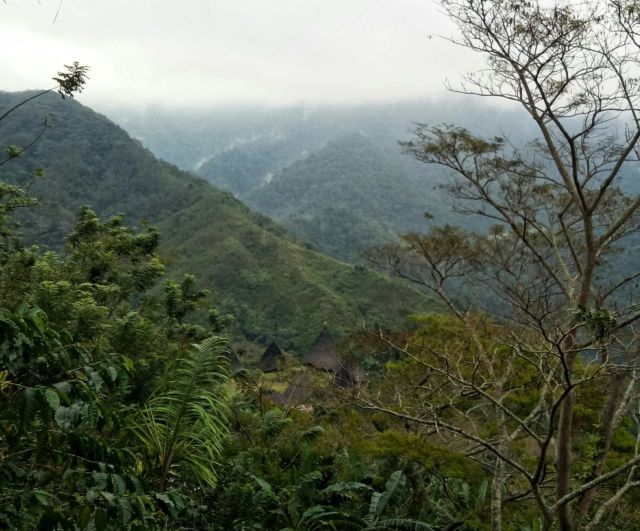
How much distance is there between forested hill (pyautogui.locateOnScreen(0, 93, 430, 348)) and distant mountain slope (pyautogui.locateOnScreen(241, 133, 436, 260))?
26273 mm

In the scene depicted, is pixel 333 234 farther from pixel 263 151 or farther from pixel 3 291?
pixel 263 151

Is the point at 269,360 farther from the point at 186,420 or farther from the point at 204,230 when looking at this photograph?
the point at 204,230

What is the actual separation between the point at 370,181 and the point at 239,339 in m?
94.2

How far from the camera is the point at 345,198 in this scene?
418 ft

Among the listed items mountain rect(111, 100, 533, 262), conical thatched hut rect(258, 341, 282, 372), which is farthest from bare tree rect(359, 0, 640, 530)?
mountain rect(111, 100, 533, 262)

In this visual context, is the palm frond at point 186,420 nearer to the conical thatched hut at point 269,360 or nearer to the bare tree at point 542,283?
the bare tree at point 542,283

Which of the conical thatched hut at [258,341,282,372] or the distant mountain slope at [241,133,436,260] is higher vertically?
the distant mountain slope at [241,133,436,260]

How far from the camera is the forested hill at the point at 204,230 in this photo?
51.0m

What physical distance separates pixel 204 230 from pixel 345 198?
222 feet

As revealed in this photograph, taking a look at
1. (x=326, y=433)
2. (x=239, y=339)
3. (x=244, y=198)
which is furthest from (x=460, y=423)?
(x=244, y=198)

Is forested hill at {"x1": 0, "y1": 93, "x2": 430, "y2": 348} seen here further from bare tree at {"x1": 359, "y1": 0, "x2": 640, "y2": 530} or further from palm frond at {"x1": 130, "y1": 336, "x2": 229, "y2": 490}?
palm frond at {"x1": 130, "y1": 336, "x2": 229, "y2": 490}

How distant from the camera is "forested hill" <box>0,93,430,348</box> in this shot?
51.0m

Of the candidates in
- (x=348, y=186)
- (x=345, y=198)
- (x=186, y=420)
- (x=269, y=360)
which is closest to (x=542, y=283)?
(x=186, y=420)

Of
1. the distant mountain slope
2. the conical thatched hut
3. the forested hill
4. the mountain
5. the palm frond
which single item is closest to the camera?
the palm frond
